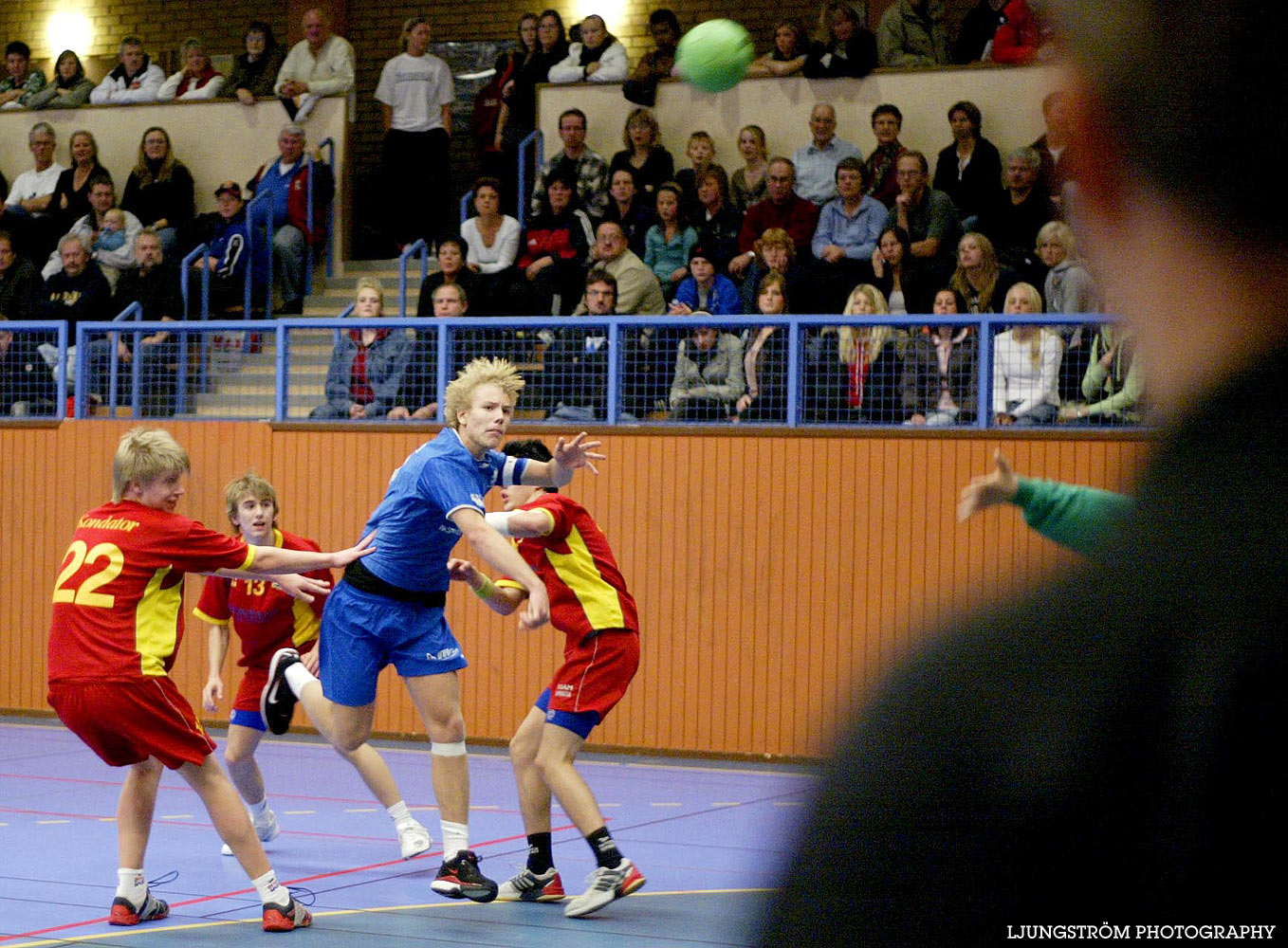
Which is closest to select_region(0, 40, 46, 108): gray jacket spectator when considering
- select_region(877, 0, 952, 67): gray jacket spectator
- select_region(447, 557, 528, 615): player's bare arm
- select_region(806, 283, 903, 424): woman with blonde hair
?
select_region(877, 0, 952, 67): gray jacket spectator

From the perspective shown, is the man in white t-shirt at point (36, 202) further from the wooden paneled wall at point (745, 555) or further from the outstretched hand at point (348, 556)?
the outstretched hand at point (348, 556)

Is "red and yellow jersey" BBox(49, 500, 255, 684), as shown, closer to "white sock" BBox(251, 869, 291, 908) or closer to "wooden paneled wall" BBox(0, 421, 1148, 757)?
"white sock" BBox(251, 869, 291, 908)

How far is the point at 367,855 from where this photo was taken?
308 inches

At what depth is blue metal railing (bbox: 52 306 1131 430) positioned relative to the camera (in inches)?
403

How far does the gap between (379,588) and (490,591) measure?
555 mm

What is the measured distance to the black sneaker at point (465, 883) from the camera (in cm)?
674

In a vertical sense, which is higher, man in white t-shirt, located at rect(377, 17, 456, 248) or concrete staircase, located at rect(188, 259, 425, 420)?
man in white t-shirt, located at rect(377, 17, 456, 248)

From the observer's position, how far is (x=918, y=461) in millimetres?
10672

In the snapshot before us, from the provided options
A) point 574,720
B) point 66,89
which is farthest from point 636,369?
point 66,89

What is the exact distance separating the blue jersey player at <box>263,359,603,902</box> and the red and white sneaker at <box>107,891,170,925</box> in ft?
3.55

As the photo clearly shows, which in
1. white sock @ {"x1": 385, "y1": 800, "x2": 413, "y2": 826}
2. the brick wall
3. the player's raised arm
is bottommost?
white sock @ {"x1": 385, "y1": 800, "x2": 413, "y2": 826}

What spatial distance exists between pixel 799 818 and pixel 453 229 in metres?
17.4

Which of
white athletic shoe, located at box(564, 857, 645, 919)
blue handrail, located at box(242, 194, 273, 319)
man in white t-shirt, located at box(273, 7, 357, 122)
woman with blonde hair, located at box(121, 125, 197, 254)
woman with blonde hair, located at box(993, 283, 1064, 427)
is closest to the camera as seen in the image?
white athletic shoe, located at box(564, 857, 645, 919)

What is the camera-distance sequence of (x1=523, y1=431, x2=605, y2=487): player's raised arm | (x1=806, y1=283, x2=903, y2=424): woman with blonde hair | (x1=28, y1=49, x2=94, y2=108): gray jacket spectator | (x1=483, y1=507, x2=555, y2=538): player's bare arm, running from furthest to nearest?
1. (x1=28, y1=49, x2=94, y2=108): gray jacket spectator
2. (x1=806, y1=283, x2=903, y2=424): woman with blonde hair
3. (x1=523, y1=431, x2=605, y2=487): player's raised arm
4. (x1=483, y1=507, x2=555, y2=538): player's bare arm
